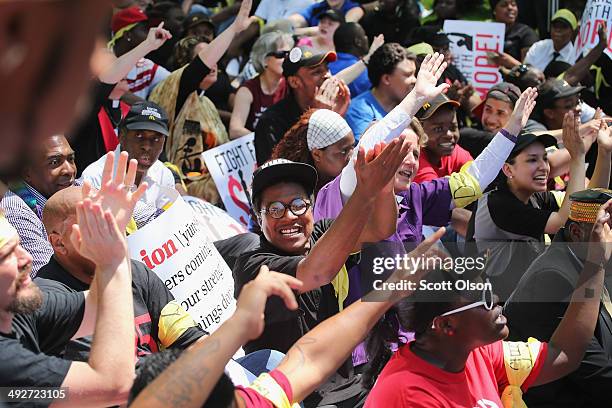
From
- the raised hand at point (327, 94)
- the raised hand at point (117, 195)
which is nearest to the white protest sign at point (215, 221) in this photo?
the raised hand at point (327, 94)

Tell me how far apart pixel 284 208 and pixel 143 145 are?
5.61ft

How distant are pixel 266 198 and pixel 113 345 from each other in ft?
5.28

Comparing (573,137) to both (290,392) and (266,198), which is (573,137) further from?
(290,392)

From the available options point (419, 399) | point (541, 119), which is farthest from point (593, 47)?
point (419, 399)

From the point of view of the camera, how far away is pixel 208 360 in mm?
2133

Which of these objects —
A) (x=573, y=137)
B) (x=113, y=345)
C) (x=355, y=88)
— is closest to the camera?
(x=113, y=345)

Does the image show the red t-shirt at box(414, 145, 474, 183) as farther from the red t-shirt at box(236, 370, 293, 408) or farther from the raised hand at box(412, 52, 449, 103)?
the red t-shirt at box(236, 370, 293, 408)

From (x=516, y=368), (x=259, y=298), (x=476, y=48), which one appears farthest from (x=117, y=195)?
(x=476, y=48)

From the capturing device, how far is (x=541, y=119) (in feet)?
24.1

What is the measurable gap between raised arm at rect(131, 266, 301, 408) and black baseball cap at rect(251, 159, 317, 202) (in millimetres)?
1696

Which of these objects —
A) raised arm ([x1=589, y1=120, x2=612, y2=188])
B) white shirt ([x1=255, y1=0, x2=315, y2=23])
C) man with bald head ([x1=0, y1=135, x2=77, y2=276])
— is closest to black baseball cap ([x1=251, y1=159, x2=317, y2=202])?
man with bald head ([x1=0, y1=135, x2=77, y2=276])

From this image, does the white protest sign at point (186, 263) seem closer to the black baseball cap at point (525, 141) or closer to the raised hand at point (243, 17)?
the black baseball cap at point (525, 141)

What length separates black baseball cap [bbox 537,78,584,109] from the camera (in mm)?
7133

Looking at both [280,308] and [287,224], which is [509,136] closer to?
[287,224]
